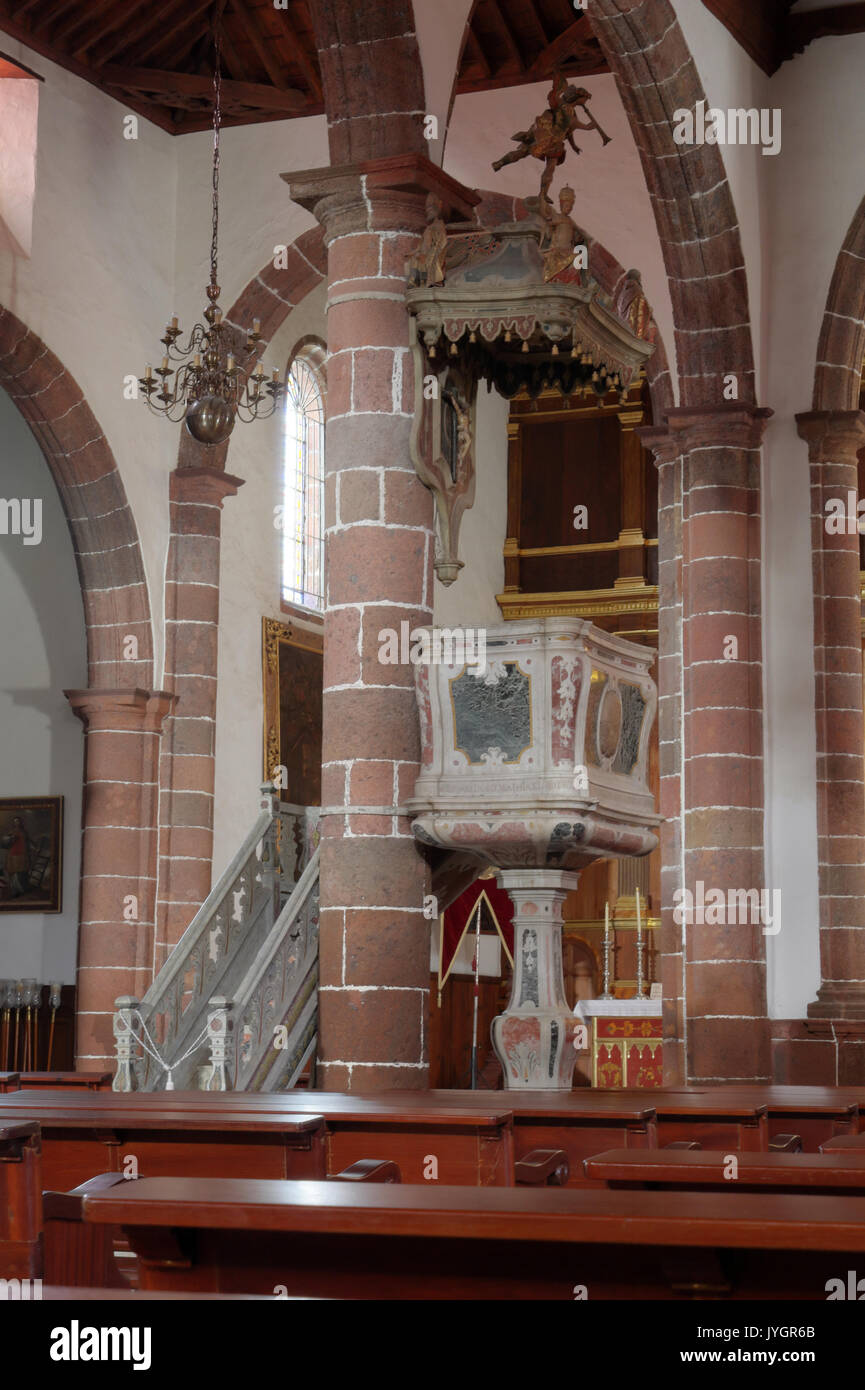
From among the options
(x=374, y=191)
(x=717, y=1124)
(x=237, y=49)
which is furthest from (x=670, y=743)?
(x=717, y=1124)

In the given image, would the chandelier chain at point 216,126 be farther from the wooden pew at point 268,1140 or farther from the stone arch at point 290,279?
Answer: the wooden pew at point 268,1140

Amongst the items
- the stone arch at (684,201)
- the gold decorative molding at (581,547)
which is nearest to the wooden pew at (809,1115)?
the stone arch at (684,201)

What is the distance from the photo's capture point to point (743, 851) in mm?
11836

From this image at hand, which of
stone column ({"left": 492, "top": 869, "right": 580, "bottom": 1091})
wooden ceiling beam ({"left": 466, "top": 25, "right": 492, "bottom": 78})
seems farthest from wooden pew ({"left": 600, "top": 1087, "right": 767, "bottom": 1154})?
wooden ceiling beam ({"left": 466, "top": 25, "right": 492, "bottom": 78})

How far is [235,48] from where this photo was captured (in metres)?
14.6

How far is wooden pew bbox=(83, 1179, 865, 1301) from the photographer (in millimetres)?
2629

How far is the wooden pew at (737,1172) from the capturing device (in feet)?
10.7

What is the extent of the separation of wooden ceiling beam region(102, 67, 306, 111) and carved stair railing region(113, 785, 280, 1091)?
647cm

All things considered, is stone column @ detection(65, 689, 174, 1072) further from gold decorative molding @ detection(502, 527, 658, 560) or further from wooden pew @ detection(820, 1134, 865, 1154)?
wooden pew @ detection(820, 1134, 865, 1154)

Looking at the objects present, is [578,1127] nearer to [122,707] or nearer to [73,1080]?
[73,1080]

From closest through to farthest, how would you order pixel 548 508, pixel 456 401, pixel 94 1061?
Answer: 1. pixel 456 401
2. pixel 94 1061
3. pixel 548 508
